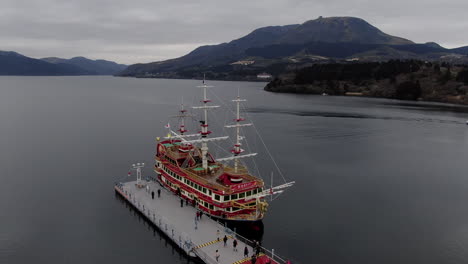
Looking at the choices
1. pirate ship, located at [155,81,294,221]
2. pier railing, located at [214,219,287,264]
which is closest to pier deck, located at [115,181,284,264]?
pier railing, located at [214,219,287,264]

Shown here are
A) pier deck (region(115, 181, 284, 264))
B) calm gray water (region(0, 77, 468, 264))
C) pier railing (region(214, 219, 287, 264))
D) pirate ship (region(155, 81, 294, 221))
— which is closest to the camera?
pier deck (region(115, 181, 284, 264))

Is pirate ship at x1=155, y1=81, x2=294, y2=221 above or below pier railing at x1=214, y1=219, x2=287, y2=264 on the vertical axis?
above

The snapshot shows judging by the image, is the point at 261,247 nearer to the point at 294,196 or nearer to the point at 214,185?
the point at 214,185

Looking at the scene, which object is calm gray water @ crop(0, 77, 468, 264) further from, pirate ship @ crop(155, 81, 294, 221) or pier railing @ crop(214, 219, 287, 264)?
pirate ship @ crop(155, 81, 294, 221)

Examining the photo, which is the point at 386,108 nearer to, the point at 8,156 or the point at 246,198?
the point at 246,198

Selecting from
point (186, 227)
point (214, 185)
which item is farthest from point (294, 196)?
point (186, 227)

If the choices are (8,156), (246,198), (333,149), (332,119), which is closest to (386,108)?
(332,119)
